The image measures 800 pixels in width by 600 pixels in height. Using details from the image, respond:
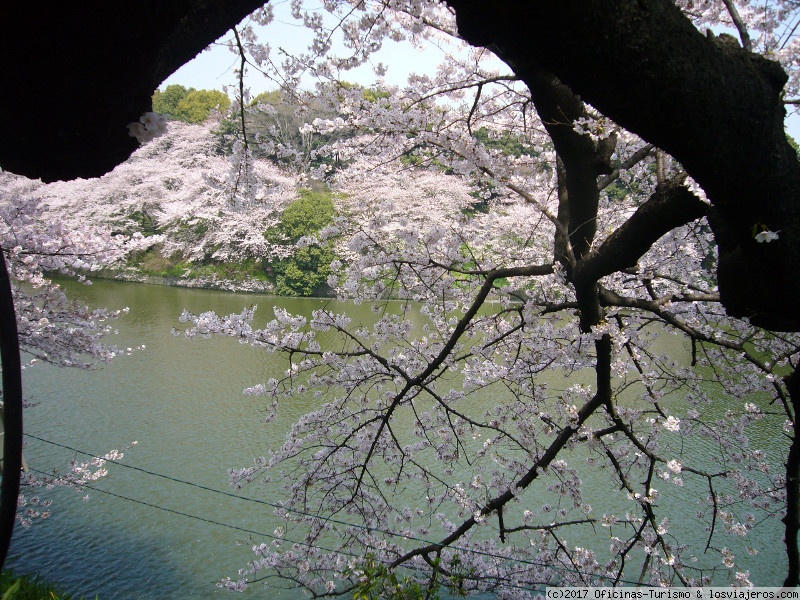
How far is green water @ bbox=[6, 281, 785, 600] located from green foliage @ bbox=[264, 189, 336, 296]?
209 inches

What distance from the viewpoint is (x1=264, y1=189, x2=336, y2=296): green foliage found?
13727mm

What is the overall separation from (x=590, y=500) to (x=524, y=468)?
1901 mm

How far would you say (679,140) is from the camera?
957 mm

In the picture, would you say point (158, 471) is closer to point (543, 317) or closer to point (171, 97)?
point (543, 317)

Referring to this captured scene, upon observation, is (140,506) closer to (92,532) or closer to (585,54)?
(92,532)

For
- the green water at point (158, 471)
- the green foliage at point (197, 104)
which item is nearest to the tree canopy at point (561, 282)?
the green water at point (158, 471)

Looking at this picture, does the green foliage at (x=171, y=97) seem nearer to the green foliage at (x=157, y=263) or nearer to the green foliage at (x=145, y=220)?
the green foliage at (x=145, y=220)

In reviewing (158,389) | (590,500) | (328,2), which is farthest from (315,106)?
(158,389)

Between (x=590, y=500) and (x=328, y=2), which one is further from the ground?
(x=328, y=2)

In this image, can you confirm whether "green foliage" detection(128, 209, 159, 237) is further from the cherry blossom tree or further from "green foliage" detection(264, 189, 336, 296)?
the cherry blossom tree

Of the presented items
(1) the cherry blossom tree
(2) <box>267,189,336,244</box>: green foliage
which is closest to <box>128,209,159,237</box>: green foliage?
(2) <box>267,189,336,244</box>: green foliage

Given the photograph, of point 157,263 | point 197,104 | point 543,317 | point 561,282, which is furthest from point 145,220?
point 561,282

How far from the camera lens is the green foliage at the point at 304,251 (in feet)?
45.0

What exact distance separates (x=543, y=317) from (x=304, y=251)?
11103mm
